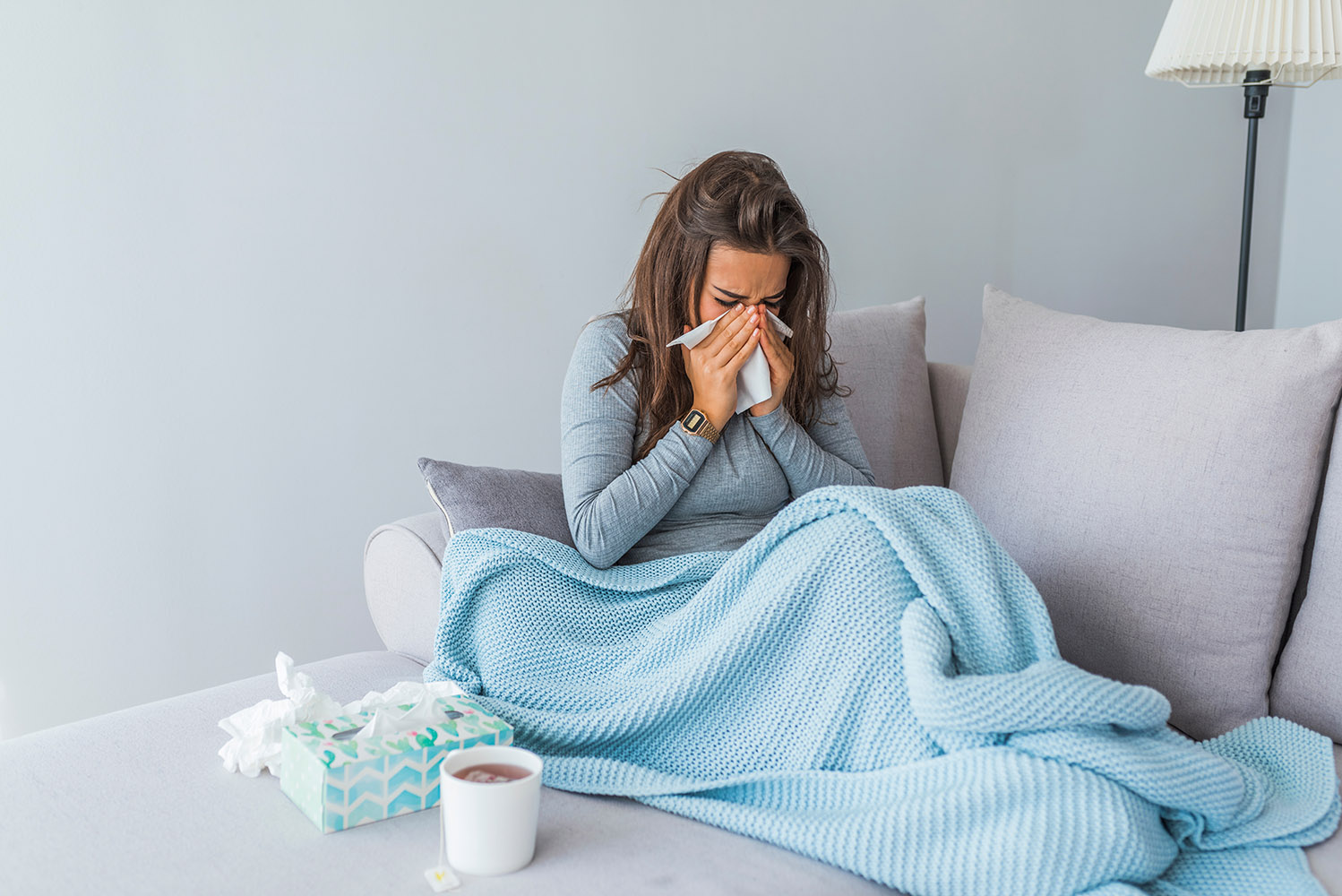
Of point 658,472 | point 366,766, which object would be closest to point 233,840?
point 366,766

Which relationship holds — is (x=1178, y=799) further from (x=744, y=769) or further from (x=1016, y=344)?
(x=1016, y=344)

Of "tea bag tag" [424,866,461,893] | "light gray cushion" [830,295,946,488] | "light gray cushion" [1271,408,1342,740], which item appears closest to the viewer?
"tea bag tag" [424,866,461,893]

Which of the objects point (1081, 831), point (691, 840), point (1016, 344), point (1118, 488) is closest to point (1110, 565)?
point (1118, 488)

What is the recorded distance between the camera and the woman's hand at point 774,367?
1.38m

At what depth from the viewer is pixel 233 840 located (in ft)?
2.94

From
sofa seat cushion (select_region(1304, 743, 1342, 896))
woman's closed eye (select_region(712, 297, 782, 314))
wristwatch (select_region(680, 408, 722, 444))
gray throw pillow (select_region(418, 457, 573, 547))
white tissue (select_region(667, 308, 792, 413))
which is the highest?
woman's closed eye (select_region(712, 297, 782, 314))

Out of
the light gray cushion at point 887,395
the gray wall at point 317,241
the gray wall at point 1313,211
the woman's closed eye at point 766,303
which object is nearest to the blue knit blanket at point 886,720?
the woman's closed eye at point 766,303

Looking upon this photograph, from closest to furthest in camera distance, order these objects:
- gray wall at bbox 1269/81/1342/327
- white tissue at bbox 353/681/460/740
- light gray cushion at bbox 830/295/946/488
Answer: white tissue at bbox 353/681/460/740 → light gray cushion at bbox 830/295/946/488 → gray wall at bbox 1269/81/1342/327

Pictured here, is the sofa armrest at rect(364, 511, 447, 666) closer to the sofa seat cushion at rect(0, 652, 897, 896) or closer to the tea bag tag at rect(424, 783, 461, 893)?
the sofa seat cushion at rect(0, 652, 897, 896)

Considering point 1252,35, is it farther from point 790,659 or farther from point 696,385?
point 790,659

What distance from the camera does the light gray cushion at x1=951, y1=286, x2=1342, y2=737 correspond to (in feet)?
3.85

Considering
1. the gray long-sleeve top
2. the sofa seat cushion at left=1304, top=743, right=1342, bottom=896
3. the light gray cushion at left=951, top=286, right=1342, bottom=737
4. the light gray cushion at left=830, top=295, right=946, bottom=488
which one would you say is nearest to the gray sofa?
the sofa seat cushion at left=1304, top=743, right=1342, bottom=896

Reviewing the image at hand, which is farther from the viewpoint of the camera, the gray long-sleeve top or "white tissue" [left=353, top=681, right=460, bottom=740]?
the gray long-sleeve top

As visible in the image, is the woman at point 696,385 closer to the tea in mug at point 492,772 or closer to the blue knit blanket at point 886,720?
the blue knit blanket at point 886,720
